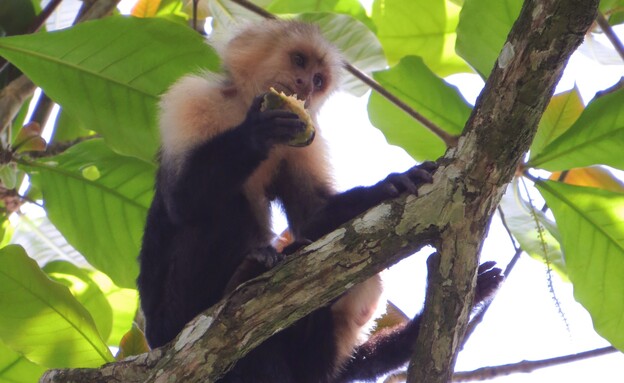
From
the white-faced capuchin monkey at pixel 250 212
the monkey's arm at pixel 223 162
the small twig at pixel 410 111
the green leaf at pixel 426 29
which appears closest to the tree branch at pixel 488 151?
the white-faced capuchin monkey at pixel 250 212

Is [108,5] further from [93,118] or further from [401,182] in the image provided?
[401,182]

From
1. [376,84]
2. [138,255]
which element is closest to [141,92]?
[138,255]

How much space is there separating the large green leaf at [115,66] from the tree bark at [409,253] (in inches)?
40.1

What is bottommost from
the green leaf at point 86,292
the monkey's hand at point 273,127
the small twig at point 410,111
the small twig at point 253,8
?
the green leaf at point 86,292

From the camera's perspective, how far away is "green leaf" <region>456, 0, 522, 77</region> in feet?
8.20

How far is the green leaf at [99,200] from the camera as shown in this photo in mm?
3092

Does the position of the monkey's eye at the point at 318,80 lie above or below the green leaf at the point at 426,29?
below

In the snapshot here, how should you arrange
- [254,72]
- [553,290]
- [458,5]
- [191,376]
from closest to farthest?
[191,376] → [553,290] → [254,72] → [458,5]

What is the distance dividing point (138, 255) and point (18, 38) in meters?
0.88

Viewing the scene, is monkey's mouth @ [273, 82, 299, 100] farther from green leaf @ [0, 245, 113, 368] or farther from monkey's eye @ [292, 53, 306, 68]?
green leaf @ [0, 245, 113, 368]

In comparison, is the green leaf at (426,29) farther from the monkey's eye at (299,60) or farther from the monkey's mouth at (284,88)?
the monkey's mouth at (284,88)

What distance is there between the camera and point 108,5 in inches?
126

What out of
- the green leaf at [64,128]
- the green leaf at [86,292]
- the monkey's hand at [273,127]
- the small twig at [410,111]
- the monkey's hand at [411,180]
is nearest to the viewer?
the monkey's hand at [411,180]

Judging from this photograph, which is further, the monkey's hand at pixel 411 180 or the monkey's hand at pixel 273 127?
the monkey's hand at pixel 273 127
